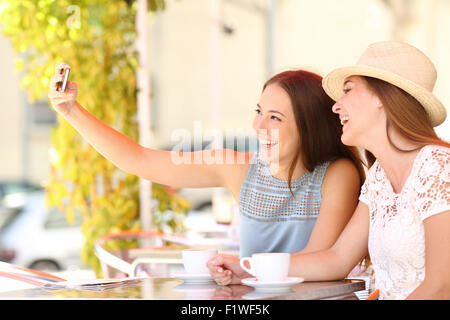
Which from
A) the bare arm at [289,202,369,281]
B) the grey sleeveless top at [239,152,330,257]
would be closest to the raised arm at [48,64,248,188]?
the grey sleeveless top at [239,152,330,257]

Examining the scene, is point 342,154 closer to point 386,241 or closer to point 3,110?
point 386,241

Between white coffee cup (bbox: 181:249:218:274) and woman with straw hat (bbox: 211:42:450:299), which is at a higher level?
woman with straw hat (bbox: 211:42:450:299)

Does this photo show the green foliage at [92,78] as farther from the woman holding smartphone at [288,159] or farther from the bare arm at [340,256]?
the bare arm at [340,256]

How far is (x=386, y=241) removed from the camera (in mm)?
1869

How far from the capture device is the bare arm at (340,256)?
1966 mm

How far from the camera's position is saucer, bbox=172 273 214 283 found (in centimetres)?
186

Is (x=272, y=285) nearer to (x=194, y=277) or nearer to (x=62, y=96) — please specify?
(x=194, y=277)

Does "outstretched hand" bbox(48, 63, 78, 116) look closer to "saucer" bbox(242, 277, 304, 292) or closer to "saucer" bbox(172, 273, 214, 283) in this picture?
"saucer" bbox(172, 273, 214, 283)

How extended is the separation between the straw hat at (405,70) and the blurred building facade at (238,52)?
6.18 m

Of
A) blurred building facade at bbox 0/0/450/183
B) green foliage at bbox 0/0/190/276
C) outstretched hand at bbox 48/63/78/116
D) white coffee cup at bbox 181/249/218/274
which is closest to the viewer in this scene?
white coffee cup at bbox 181/249/218/274

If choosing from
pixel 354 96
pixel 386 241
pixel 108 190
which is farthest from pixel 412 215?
pixel 108 190

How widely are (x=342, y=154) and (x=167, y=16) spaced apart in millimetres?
8390

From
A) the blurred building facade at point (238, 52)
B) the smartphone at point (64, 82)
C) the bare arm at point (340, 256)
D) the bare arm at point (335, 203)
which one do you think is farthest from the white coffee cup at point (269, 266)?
the blurred building facade at point (238, 52)

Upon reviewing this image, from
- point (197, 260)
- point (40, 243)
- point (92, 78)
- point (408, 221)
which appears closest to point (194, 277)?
point (197, 260)
